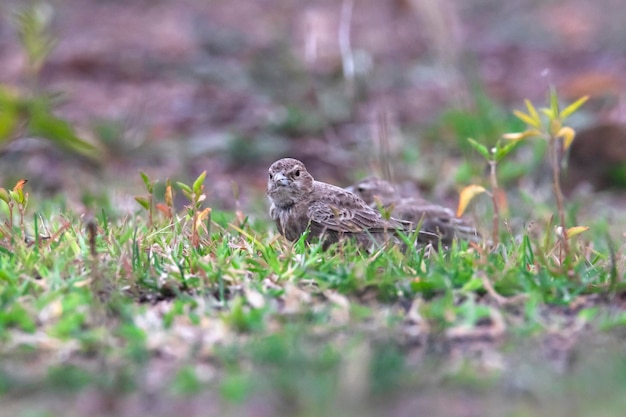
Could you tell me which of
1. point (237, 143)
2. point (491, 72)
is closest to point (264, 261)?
point (237, 143)

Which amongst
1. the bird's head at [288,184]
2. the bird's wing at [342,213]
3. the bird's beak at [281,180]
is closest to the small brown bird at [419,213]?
the bird's wing at [342,213]

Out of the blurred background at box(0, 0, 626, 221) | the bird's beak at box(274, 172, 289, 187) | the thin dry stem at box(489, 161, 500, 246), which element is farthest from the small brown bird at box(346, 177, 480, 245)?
the thin dry stem at box(489, 161, 500, 246)

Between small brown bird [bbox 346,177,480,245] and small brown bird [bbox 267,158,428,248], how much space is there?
81 centimetres

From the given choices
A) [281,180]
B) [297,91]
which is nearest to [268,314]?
[281,180]

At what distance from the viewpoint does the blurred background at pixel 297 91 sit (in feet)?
32.9

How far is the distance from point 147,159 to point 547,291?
7097mm

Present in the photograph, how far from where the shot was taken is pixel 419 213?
7516 mm

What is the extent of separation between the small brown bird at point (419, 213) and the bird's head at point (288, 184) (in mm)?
968

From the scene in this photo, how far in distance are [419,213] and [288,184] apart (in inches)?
58.3

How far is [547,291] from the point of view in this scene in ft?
16.4

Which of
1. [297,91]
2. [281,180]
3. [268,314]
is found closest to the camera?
[268,314]

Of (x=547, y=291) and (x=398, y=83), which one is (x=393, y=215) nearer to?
(x=547, y=291)

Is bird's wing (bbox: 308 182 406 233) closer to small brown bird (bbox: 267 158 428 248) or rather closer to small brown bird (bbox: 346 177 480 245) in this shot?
small brown bird (bbox: 267 158 428 248)

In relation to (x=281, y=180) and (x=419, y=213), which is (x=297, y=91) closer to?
(x=419, y=213)
